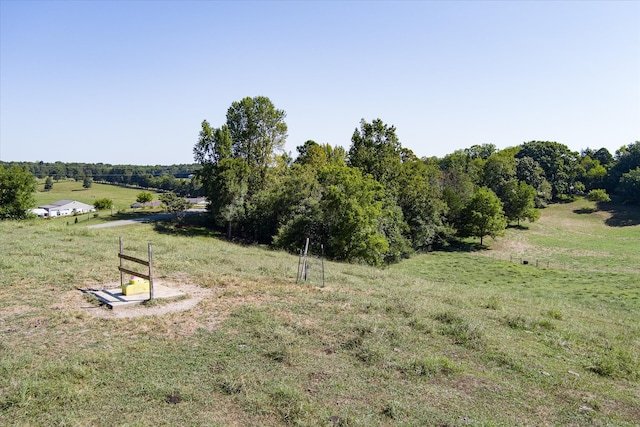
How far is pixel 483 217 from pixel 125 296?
4714 centimetres

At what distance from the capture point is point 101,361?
8297 millimetres

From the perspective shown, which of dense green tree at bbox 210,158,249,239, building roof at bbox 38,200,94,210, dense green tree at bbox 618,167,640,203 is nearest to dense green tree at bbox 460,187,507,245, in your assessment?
dense green tree at bbox 210,158,249,239

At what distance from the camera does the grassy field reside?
6.90 meters

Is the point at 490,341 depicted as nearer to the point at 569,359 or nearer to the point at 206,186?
the point at 569,359

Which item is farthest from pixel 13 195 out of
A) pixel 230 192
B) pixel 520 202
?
pixel 520 202

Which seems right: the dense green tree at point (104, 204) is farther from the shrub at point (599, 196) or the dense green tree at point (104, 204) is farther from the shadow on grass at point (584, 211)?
the shrub at point (599, 196)

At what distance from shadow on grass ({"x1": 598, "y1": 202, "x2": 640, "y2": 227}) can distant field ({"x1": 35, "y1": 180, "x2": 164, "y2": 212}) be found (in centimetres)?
10125

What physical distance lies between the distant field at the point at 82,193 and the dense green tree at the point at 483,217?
251 ft

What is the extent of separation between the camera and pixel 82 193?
113812mm

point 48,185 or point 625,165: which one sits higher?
point 625,165

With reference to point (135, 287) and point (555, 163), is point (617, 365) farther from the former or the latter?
point (555, 163)

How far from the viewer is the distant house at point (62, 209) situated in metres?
79.4

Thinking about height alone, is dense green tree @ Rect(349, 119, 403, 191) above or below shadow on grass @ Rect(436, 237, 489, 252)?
above

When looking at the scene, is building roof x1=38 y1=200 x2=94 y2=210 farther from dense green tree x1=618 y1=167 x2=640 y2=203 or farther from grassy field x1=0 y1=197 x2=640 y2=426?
dense green tree x1=618 y1=167 x2=640 y2=203
